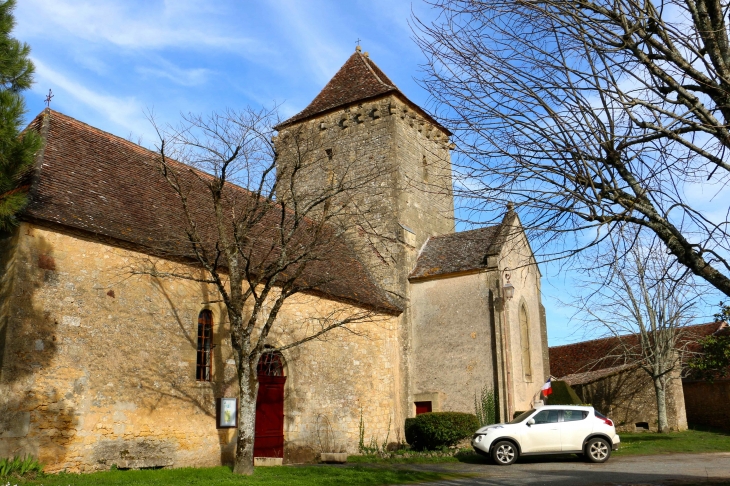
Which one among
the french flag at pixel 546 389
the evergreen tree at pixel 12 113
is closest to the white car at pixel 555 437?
the french flag at pixel 546 389

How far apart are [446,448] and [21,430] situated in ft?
35.6

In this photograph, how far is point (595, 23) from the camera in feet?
20.0

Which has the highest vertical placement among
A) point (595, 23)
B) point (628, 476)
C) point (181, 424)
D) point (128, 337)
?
point (595, 23)

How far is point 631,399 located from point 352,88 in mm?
17648

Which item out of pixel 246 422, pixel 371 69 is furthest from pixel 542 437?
pixel 371 69

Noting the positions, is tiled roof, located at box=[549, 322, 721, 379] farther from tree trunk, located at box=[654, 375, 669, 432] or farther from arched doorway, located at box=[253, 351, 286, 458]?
arched doorway, located at box=[253, 351, 286, 458]

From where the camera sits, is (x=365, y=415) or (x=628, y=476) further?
(x=365, y=415)

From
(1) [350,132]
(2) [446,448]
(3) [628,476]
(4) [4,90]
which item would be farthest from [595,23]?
(1) [350,132]

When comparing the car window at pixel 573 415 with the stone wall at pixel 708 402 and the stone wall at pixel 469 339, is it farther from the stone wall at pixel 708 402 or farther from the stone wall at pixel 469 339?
the stone wall at pixel 708 402

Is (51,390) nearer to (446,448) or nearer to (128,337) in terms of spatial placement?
(128,337)

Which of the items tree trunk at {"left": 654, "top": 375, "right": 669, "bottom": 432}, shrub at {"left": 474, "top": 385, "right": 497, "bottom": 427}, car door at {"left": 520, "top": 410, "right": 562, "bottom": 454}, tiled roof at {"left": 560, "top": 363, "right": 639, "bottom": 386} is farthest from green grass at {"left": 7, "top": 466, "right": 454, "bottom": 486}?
tiled roof at {"left": 560, "top": 363, "right": 639, "bottom": 386}

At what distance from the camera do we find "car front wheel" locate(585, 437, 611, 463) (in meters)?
14.5

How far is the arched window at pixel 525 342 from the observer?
20.6 m

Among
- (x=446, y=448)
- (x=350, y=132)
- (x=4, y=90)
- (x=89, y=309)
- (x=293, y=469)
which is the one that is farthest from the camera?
(x=350, y=132)
